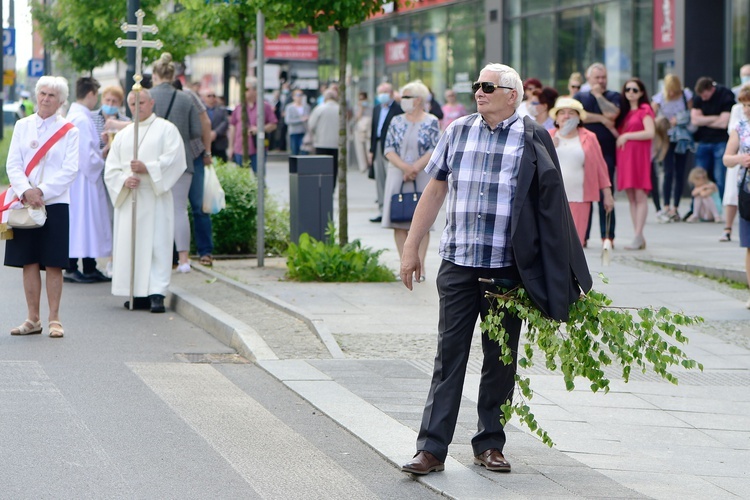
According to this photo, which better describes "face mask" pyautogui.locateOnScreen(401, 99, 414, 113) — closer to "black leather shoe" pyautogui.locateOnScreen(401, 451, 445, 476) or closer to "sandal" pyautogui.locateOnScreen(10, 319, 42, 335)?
"sandal" pyautogui.locateOnScreen(10, 319, 42, 335)

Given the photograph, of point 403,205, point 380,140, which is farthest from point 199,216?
point 403,205

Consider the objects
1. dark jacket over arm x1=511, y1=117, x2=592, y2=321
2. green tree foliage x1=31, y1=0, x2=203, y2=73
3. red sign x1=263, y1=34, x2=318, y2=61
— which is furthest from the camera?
red sign x1=263, y1=34, x2=318, y2=61

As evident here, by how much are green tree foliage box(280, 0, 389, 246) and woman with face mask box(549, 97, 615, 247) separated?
2071 mm

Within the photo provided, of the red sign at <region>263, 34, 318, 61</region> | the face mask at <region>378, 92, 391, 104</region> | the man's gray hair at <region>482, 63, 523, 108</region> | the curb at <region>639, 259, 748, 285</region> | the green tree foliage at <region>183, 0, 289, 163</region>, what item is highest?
the red sign at <region>263, 34, 318, 61</region>

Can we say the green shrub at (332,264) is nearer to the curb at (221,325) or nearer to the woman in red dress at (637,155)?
the curb at (221,325)

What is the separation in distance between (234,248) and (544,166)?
924cm

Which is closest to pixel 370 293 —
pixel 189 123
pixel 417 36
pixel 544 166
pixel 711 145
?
pixel 189 123

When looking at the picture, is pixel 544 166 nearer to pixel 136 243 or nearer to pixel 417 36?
pixel 136 243

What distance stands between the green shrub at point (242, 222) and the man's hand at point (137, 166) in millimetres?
3510

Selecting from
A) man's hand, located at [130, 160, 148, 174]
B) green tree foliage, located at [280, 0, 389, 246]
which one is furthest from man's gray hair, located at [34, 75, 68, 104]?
green tree foliage, located at [280, 0, 389, 246]

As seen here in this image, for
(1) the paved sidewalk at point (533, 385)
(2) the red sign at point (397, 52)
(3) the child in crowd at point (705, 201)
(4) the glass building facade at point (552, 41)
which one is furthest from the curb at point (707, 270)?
(2) the red sign at point (397, 52)

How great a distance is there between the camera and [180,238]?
43.2ft

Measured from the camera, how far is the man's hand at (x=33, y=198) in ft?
30.5

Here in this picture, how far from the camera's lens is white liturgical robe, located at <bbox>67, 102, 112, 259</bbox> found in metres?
12.5
